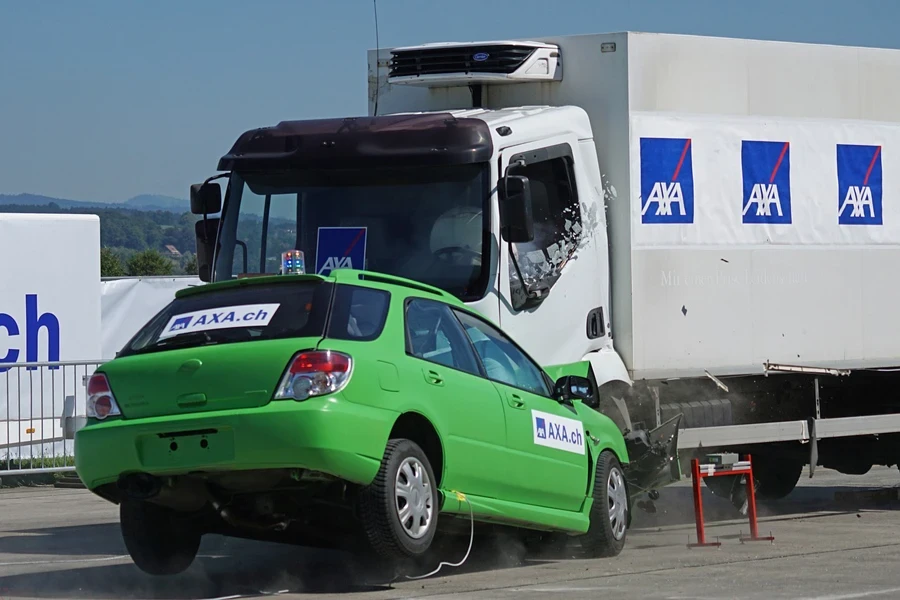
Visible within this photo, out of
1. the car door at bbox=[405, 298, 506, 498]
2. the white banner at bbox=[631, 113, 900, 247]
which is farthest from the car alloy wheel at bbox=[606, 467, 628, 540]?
the white banner at bbox=[631, 113, 900, 247]

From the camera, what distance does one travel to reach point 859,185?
526 inches

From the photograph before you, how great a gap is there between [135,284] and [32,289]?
15.5ft

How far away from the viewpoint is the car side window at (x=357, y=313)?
321 inches

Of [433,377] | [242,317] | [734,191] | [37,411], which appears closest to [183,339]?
[242,317]

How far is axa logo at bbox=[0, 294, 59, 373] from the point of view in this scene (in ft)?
61.2

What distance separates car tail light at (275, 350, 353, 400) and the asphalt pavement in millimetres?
1225

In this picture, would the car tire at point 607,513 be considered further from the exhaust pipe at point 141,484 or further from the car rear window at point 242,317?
the exhaust pipe at point 141,484

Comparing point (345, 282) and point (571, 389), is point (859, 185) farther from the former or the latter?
point (345, 282)

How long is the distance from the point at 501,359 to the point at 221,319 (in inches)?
78.9

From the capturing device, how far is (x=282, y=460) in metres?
7.71

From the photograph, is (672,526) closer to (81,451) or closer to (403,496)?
(403,496)

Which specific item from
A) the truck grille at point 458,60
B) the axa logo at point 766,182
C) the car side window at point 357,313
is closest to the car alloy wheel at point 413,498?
the car side window at point 357,313

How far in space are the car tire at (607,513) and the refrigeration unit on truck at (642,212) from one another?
1.10m

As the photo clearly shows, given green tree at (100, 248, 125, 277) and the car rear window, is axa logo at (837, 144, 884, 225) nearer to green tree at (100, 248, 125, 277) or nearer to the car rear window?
the car rear window
